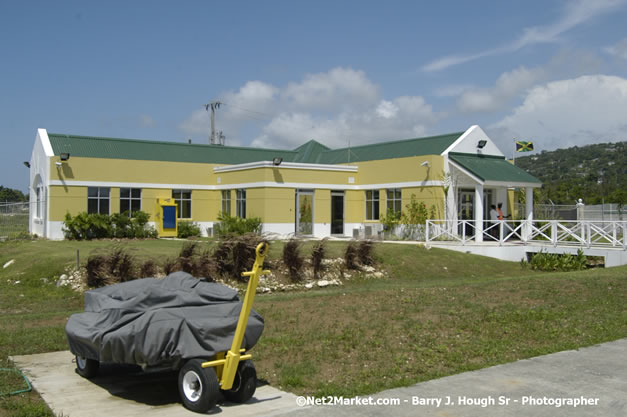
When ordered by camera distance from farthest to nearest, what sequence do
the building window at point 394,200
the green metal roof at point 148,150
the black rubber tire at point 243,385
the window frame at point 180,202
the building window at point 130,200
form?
the window frame at point 180,202 → the building window at point 130,200 → the building window at point 394,200 → the green metal roof at point 148,150 → the black rubber tire at point 243,385

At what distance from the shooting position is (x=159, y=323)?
652 cm

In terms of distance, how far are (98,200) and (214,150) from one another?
7586 mm

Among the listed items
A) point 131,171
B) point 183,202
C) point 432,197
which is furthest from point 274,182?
point 432,197

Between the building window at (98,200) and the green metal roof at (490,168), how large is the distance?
17024mm

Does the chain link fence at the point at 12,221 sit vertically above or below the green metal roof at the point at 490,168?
below

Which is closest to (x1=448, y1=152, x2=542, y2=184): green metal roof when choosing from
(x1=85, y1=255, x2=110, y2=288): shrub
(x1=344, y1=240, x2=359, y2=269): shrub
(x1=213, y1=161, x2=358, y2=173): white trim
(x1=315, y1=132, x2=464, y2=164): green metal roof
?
(x1=315, y1=132, x2=464, y2=164): green metal roof

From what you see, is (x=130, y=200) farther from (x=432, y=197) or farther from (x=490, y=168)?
(x=490, y=168)

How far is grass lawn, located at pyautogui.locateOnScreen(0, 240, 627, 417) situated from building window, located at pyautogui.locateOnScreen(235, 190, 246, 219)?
1496 cm

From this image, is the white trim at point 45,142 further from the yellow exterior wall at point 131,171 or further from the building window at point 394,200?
the building window at point 394,200

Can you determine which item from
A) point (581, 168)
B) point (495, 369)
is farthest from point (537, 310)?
point (581, 168)

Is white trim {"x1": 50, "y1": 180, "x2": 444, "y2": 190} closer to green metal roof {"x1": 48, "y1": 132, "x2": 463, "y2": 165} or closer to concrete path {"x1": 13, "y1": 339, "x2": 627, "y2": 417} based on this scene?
green metal roof {"x1": 48, "y1": 132, "x2": 463, "y2": 165}

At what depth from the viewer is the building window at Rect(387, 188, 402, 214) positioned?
30.2 m

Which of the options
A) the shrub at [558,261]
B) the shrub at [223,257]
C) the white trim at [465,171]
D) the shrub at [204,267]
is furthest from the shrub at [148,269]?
the white trim at [465,171]

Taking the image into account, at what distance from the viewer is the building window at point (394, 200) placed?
1190 inches
